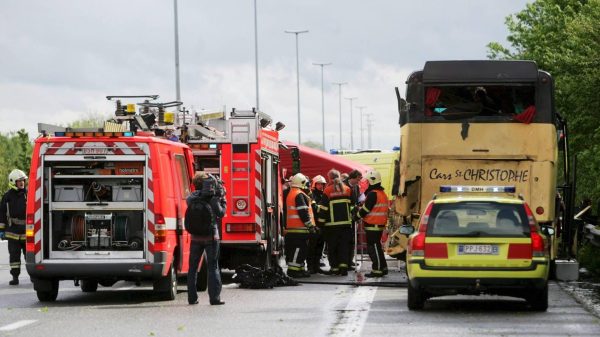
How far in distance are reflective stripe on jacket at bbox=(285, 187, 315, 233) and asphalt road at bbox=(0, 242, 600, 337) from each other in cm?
319

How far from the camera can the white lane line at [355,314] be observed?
1422cm

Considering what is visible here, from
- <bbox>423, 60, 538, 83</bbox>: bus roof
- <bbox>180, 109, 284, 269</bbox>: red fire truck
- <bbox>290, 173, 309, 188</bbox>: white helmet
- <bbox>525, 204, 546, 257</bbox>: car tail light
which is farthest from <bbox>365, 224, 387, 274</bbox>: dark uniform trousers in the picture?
<bbox>525, 204, 546, 257</bbox>: car tail light

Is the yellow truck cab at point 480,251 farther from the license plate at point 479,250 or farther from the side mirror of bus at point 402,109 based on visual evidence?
the side mirror of bus at point 402,109

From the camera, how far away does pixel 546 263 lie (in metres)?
16.3

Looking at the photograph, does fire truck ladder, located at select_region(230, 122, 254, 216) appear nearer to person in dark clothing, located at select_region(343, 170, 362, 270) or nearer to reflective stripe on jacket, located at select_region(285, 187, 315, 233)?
reflective stripe on jacket, located at select_region(285, 187, 315, 233)

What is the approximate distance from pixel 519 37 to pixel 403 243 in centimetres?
3840

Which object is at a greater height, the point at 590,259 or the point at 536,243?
the point at 536,243

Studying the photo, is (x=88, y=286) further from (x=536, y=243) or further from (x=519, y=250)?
(x=536, y=243)

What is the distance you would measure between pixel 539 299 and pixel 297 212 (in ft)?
25.8

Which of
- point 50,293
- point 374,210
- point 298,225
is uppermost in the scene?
point 374,210

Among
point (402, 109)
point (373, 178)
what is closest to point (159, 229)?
point (402, 109)

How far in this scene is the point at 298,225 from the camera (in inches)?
943

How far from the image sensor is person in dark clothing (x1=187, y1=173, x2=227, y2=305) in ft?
58.4

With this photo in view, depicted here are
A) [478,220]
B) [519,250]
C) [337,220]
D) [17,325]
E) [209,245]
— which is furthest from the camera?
[337,220]
